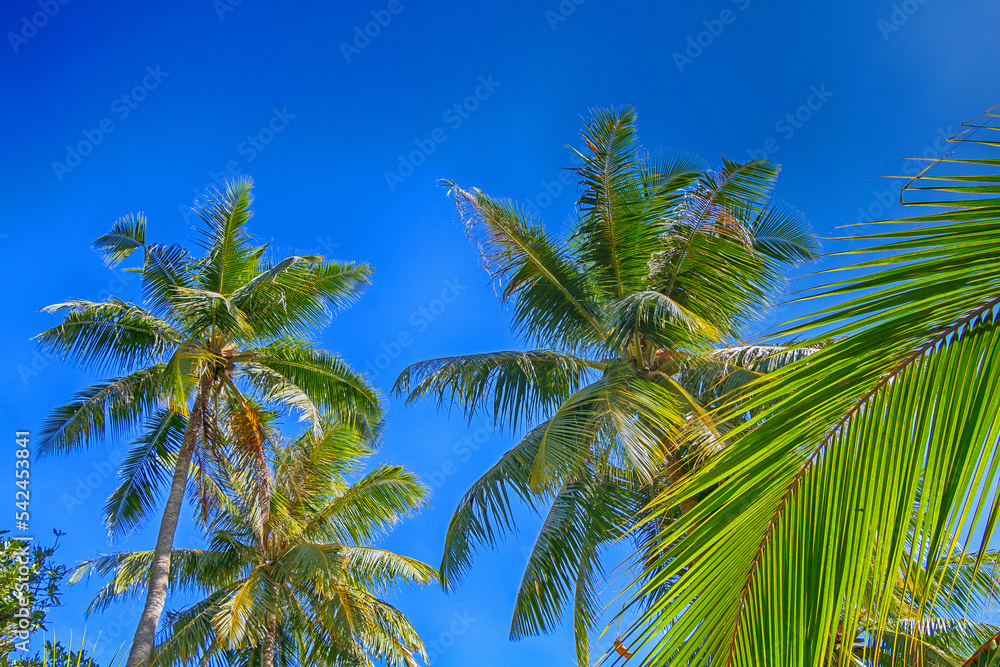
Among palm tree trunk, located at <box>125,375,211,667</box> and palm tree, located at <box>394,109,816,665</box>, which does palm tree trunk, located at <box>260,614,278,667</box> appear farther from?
palm tree, located at <box>394,109,816,665</box>

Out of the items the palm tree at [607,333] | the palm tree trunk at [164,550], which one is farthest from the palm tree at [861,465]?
the palm tree trunk at [164,550]

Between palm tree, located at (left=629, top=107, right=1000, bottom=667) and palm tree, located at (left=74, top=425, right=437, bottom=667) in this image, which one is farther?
palm tree, located at (left=74, top=425, right=437, bottom=667)

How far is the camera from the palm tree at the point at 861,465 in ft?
4.31

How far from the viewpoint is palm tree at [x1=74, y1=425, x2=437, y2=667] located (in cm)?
1270

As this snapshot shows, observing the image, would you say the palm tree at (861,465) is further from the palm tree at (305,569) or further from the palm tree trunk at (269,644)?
the palm tree trunk at (269,644)

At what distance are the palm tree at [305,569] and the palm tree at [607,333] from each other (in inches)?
203

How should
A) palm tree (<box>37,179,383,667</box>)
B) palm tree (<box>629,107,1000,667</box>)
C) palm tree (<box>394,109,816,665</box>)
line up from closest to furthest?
palm tree (<box>629,107,1000,667</box>)
palm tree (<box>394,109,816,665</box>)
palm tree (<box>37,179,383,667</box>)

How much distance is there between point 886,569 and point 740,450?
0.38m

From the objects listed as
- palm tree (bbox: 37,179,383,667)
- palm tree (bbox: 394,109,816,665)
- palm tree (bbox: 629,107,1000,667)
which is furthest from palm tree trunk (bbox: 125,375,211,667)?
palm tree (bbox: 629,107,1000,667)

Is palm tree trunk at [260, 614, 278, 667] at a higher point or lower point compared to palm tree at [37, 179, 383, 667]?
lower

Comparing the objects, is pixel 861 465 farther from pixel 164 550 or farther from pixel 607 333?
pixel 164 550

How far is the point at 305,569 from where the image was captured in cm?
1245

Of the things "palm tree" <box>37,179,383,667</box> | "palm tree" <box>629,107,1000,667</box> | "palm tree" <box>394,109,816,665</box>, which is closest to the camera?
"palm tree" <box>629,107,1000,667</box>

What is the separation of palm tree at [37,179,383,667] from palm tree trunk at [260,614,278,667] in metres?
2.62
